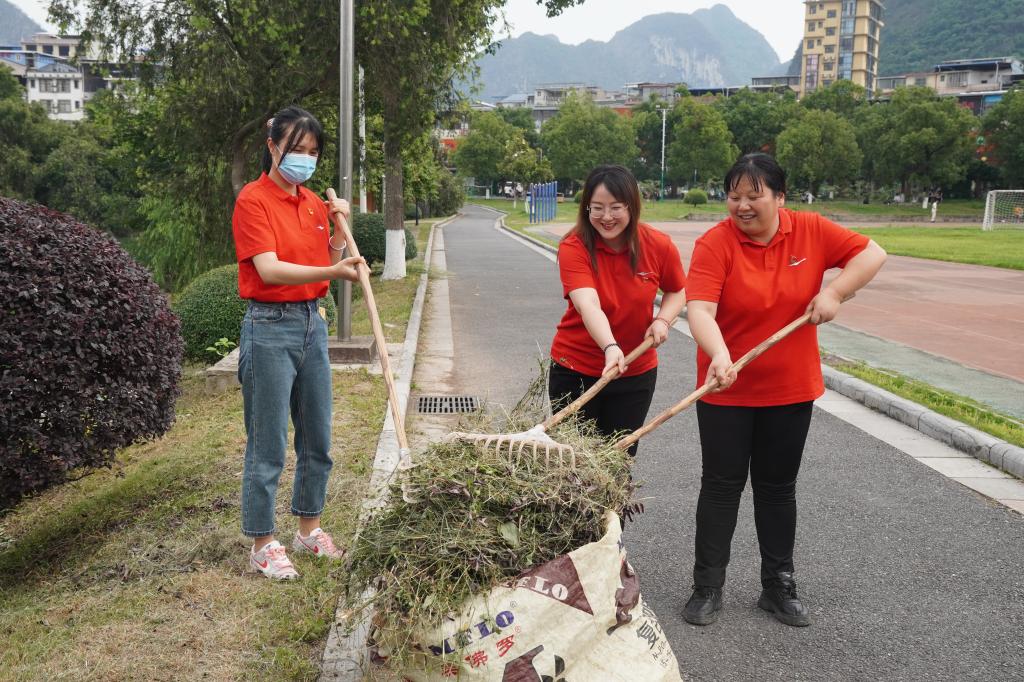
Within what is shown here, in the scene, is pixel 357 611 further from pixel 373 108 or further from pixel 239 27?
pixel 373 108

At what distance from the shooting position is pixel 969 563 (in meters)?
4.48

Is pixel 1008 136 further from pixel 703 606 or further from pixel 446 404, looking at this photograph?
pixel 703 606

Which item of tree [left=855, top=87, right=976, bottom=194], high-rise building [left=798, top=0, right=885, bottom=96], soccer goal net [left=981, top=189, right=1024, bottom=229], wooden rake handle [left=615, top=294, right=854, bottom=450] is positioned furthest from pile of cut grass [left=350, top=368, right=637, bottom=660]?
high-rise building [left=798, top=0, right=885, bottom=96]

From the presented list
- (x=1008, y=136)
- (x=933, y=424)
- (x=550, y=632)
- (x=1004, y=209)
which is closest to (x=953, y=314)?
(x=933, y=424)

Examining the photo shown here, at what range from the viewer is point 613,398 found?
387 cm

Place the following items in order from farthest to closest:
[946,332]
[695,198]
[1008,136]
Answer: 1. [695,198]
2. [1008,136]
3. [946,332]

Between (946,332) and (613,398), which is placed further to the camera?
(946,332)

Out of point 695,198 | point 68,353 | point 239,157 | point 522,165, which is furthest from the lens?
point 522,165

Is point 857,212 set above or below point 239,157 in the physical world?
below

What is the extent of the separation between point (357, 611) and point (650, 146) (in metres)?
102

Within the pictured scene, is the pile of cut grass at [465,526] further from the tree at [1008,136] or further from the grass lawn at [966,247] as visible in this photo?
the tree at [1008,136]

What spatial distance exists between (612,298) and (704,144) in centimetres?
8014

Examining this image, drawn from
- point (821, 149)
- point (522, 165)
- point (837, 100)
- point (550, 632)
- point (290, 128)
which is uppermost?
point (837, 100)

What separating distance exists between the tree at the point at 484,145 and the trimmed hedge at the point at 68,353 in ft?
268
